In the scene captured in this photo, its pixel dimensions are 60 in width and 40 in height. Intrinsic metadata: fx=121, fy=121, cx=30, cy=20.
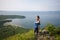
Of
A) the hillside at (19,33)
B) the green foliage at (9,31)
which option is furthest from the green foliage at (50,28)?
the green foliage at (9,31)

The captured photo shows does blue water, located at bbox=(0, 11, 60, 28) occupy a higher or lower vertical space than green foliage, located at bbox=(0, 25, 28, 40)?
higher

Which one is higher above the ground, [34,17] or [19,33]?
[34,17]

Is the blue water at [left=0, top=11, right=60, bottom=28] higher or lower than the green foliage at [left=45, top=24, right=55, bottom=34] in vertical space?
higher

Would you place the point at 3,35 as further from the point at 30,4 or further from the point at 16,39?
the point at 30,4

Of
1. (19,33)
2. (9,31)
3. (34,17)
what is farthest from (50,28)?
(9,31)

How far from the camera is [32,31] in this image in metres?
1.58

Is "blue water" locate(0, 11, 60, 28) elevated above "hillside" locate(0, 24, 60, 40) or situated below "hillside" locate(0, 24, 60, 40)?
above

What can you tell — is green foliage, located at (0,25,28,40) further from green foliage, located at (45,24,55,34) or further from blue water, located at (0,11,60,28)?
green foliage, located at (45,24,55,34)

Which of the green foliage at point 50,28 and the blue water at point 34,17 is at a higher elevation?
the blue water at point 34,17

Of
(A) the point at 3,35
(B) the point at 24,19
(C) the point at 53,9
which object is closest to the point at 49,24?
(C) the point at 53,9

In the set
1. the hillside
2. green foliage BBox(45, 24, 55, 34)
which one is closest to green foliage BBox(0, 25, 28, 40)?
the hillside

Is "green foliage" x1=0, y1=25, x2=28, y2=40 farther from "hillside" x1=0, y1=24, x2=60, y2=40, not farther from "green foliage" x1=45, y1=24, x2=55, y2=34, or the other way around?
"green foliage" x1=45, y1=24, x2=55, y2=34

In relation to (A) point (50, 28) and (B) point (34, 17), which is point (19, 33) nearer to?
(B) point (34, 17)

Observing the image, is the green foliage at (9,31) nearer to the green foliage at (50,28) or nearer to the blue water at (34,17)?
the blue water at (34,17)
